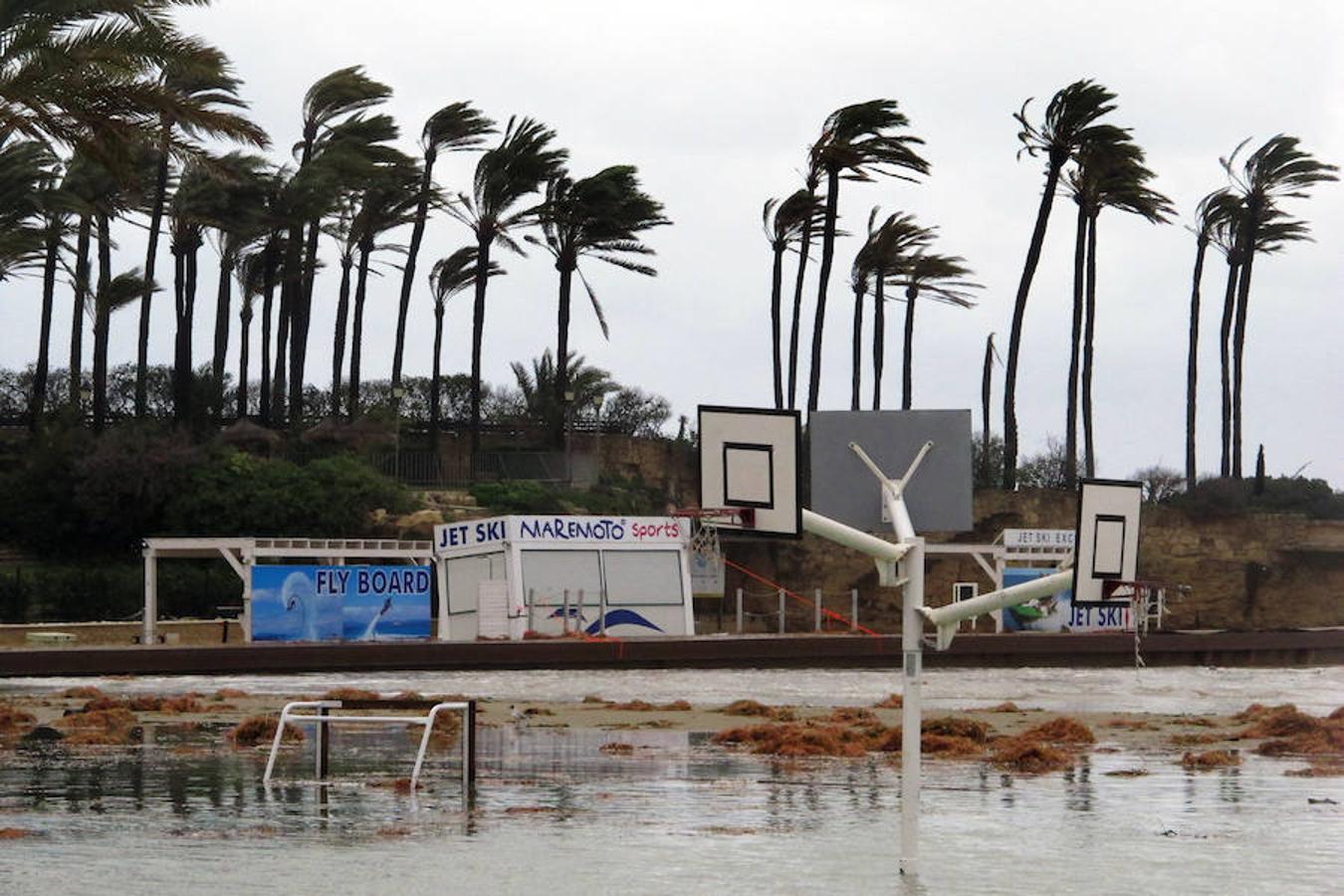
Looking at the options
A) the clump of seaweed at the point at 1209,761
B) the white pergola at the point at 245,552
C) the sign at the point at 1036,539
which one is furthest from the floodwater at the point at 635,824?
the sign at the point at 1036,539

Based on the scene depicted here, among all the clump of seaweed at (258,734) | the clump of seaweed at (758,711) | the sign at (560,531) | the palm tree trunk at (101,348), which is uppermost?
the palm tree trunk at (101,348)

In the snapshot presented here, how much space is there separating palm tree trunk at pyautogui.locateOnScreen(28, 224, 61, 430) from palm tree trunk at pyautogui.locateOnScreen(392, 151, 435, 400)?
10.9 metres

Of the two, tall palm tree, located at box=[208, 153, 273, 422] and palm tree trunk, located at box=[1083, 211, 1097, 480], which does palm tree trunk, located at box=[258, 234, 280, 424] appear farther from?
palm tree trunk, located at box=[1083, 211, 1097, 480]

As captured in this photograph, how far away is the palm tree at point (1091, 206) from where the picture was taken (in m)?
68.1

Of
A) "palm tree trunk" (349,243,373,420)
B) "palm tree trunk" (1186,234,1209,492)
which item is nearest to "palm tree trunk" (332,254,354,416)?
"palm tree trunk" (349,243,373,420)

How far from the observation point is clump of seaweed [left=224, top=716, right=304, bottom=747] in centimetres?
2152

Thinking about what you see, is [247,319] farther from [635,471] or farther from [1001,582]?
[1001,582]

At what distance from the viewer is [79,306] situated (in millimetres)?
62156

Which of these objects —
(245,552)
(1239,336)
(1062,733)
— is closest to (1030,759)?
(1062,733)

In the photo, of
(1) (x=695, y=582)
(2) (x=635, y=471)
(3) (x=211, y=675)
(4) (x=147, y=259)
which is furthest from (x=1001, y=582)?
(4) (x=147, y=259)

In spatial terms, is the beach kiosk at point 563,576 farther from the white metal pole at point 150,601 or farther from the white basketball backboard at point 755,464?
the white basketball backboard at point 755,464

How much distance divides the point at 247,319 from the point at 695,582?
108 ft

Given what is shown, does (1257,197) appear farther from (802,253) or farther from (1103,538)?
(1103,538)

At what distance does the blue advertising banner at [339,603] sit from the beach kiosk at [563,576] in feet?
2.68
